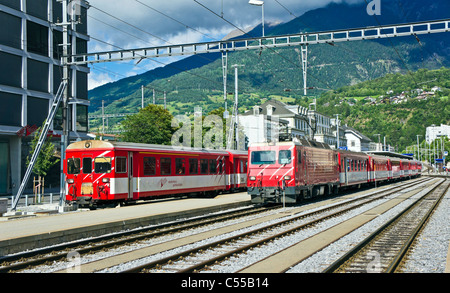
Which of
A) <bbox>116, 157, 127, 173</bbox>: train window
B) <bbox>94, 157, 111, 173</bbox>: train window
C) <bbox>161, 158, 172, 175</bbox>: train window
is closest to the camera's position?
<bbox>94, 157, 111, 173</bbox>: train window

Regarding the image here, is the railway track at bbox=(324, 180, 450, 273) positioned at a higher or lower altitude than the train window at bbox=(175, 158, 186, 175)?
lower

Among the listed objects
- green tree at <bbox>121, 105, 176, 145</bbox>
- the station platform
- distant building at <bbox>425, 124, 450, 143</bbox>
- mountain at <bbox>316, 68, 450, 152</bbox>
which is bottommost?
the station platform

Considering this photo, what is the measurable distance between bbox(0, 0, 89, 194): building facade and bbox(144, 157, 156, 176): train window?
57.2 feet

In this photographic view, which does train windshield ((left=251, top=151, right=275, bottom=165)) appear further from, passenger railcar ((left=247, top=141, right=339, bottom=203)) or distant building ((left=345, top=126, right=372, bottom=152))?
distant building ((left=345, top=126, right=372, bottom=152))

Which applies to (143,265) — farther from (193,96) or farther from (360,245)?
(193,96)

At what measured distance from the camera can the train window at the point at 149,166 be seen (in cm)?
2303

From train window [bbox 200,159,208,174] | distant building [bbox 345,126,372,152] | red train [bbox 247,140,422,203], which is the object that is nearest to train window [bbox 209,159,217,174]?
train window [bbox 200,159,208,174]

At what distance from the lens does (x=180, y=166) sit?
2589cm

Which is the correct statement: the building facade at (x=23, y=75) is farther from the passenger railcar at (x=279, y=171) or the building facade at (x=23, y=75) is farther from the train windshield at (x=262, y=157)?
the passenger railcar at (x=279, y=171)

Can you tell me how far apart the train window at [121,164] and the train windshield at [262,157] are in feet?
20.4

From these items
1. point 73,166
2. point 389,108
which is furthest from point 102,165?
point 389,108

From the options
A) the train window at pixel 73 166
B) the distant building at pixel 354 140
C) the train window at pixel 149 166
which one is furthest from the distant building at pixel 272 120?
the train window at pixel 73 166

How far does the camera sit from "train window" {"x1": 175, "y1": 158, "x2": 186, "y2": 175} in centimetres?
2560
